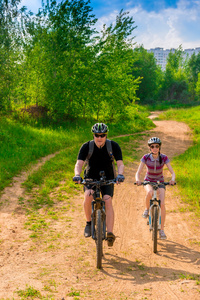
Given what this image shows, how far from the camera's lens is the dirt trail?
3945mm

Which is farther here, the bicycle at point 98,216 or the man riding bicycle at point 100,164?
the man riding bicycle at point 100,164

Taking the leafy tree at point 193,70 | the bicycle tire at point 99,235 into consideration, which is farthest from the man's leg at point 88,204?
the leafy tree at point 193,70

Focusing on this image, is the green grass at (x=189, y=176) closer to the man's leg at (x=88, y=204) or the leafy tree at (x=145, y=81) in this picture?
the man's leg at (x=88, y=204)

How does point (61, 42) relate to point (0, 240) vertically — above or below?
above

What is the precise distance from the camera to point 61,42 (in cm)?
1916

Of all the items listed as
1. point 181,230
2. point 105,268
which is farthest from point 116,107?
point 105,268

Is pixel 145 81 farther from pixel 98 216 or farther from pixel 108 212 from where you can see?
pixel 98 216

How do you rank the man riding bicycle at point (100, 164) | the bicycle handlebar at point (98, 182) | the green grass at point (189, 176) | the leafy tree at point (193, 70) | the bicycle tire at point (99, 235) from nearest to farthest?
the bicycle tire at point (99, 235)
the bicycle handlebar at point (98, 182)
the man riding bicycle at point (100, 164)
the green grass at point (189, 176)
the leafy tree at point (193, 70)

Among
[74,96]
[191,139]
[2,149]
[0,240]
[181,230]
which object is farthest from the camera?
[74,96]

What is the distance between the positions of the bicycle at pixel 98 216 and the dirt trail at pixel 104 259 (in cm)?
40

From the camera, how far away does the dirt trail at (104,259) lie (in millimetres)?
3945

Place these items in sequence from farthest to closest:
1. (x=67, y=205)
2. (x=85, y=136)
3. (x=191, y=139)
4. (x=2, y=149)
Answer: (x=191, y=139) → (x=85, y=136) → (x=2, y=149) → (x=67, y=205)

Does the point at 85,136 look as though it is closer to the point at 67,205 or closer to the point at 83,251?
the point at 67,205

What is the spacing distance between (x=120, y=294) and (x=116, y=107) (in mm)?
18356
